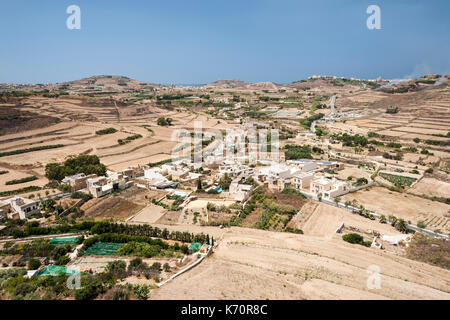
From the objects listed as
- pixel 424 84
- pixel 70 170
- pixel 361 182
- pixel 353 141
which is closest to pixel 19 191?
pixel 70 170

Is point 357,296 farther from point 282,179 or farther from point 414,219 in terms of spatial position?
point 282,179

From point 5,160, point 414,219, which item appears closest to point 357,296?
point 414,219

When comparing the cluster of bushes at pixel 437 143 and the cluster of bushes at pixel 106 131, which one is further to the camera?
the cluster of bushes at pixel 106 131

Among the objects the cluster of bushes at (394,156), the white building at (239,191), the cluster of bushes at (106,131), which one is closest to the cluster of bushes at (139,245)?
the white building at (239,191)

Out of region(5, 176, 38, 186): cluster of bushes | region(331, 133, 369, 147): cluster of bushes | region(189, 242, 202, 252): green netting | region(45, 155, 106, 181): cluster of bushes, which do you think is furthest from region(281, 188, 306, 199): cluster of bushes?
region(5, 176, 38, 186): cluster of bushes

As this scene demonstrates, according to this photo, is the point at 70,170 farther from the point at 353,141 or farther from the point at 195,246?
the point at 353,141

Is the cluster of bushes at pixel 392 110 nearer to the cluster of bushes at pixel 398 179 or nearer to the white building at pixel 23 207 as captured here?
the cluster of bushes at pixel 398 179
